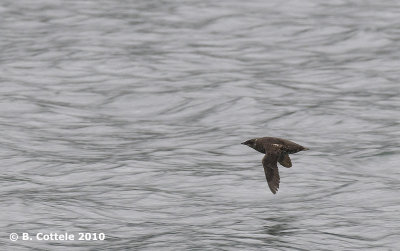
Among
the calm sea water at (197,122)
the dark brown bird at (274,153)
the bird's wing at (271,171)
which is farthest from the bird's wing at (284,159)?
the calm sea water at (197,122)

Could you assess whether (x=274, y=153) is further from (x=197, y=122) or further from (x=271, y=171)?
(x=197, y=122)

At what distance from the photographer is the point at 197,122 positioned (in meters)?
19.6

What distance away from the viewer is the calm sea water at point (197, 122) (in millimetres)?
13617

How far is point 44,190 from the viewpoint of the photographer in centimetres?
1507

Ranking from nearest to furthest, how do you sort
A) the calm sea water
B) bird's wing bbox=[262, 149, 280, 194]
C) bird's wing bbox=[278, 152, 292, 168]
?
bird's wing bbox=[262, 149, 280, 194] → the calm sea water → bird's wing bbox=[278, 152, 292, 168]

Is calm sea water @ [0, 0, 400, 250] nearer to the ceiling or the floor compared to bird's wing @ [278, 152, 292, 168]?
nearer to the floor

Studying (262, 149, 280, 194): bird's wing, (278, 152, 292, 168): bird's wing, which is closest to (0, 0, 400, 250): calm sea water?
(262, 149, 280, 194): bird's wing

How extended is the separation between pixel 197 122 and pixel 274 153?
5.98m

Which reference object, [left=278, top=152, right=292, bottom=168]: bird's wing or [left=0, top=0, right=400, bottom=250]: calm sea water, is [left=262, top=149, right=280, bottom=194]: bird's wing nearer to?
[left=278, top=152, right=292, bottom=168]: bird's wing

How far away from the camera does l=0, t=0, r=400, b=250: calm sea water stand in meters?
13.6

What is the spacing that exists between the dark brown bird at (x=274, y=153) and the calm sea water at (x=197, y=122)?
55 cm

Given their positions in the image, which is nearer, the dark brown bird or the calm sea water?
the dark brown bird

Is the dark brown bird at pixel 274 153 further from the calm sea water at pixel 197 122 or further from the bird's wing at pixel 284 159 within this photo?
the calm sea water at pixel 197 122

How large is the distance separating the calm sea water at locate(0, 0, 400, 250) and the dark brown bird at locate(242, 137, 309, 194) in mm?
552
